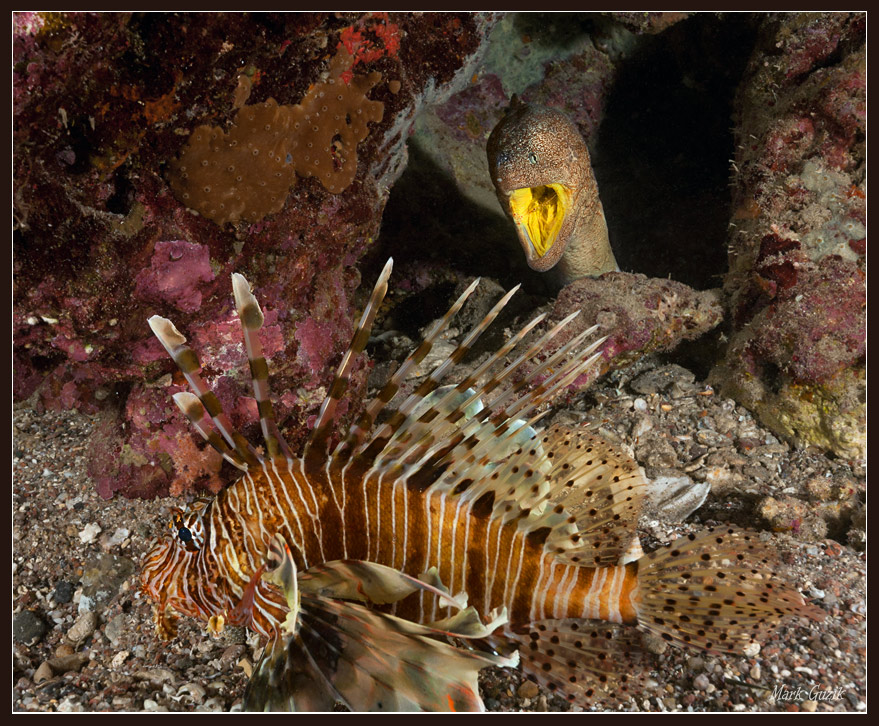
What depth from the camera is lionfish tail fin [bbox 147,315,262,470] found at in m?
1.97

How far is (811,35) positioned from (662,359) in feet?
8.76

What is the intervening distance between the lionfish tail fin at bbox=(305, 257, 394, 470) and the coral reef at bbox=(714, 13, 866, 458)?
122 inches

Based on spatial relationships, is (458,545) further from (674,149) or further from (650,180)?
(674,149)

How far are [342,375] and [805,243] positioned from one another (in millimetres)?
3501

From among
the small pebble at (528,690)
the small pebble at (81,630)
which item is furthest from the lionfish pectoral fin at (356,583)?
the small pebble at (81,630)

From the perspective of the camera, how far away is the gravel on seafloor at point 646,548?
93.0 inches

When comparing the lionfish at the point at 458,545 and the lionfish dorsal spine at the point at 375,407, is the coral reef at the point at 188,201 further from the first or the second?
the lionfish dorsal spine at the point at 375,407

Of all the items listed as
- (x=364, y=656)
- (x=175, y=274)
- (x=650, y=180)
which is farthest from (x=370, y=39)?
(x=650, y=180)

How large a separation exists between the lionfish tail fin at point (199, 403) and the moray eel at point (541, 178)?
3.00 m

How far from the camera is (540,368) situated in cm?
218

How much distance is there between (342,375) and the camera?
89.8 inches

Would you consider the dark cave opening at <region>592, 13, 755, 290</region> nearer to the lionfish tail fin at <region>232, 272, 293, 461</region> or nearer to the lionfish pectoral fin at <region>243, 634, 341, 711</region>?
the lionfish tail fin at <region>232, 272, 293, 461</region>

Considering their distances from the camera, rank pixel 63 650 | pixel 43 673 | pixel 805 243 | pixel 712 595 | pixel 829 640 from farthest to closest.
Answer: pixel 805 243 → pixel 63 650 → pixel 43 673 → pixel 829 640 → pixel 712 595

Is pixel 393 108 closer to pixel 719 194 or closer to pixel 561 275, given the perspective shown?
pixel 561 275
